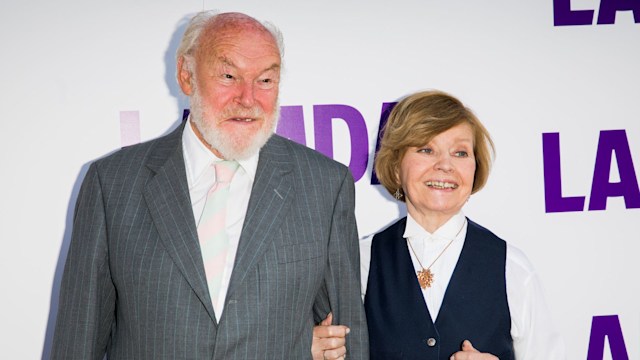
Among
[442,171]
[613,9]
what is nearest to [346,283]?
[442,171]

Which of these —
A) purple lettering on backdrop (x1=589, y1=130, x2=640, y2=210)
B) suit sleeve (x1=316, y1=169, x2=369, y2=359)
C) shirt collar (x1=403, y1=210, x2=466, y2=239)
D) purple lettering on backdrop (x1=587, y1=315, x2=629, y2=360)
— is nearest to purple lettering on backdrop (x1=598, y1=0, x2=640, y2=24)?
purple lettering on backdrop (x1=589, y1=130, x2=640, y2=210)

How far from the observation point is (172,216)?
1.49 metres

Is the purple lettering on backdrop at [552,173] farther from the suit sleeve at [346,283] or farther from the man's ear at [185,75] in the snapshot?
the man's ear at [185,75]

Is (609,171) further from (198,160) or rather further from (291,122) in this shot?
(198,160)

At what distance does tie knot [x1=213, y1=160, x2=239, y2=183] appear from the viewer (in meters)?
1.59

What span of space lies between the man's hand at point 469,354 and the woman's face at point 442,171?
0.34 meters

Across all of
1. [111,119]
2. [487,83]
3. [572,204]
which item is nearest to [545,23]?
[487,83]

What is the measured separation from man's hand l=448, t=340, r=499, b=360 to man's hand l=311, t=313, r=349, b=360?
266 millimetres

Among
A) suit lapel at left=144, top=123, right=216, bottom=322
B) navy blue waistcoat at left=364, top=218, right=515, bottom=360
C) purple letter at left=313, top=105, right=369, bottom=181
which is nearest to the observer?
suit lapel at left=144, top=123, right=216, bottom=322

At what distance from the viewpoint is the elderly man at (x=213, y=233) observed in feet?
4.82

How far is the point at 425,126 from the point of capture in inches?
69.2

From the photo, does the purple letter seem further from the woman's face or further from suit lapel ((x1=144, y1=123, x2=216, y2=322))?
suit lapel ((x1=144, y1=123, x2=216, y2=322))

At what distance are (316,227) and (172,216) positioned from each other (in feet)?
1.06

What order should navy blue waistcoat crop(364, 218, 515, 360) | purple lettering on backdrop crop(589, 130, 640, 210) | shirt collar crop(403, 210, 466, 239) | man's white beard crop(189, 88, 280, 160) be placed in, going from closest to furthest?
man's white beard crop(189, 88, 280, 160)
navy blue waistcoat crop(364, 218, 515, 360)
shirt collar crop(403, 210, 466, 239)
purple lettering on backdrop crop(589, 130, 640, 210)
